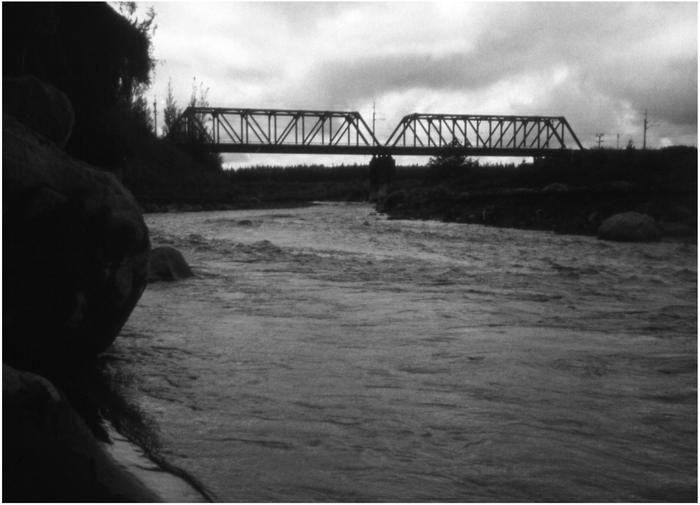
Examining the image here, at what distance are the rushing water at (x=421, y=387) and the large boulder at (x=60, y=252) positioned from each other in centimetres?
42

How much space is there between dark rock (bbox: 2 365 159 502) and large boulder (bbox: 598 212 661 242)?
15.0 meters

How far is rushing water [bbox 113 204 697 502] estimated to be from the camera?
292 cm

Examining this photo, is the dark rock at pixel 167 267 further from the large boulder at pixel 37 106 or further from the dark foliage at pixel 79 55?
the large boulder at pixel 37 106

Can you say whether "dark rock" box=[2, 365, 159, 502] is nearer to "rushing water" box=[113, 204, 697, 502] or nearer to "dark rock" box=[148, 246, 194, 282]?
"rushing water" box=[113, 204, 697, 502]

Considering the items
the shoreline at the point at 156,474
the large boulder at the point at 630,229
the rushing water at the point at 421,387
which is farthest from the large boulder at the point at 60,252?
the large boulder at the point at 630,229

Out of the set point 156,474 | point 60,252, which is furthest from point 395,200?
point 156,474

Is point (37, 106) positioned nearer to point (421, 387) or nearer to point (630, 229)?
point (421, 387)

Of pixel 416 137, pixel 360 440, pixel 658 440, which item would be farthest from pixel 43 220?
pixel 416 137

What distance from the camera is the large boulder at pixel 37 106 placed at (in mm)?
4859

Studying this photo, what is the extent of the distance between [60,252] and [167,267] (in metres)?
5.14

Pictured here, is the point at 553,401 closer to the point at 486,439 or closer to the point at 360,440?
the point at 486,439

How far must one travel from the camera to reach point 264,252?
1354 centimetres

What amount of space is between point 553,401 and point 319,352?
5.41ft

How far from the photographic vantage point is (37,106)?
193 inches
